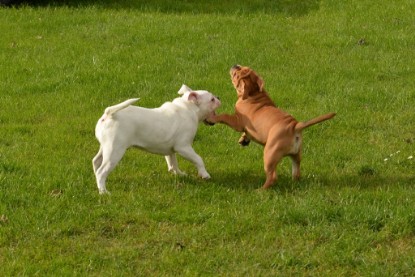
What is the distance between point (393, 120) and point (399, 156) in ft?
4.54

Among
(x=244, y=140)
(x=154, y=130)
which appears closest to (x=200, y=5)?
(x=244, y=140)

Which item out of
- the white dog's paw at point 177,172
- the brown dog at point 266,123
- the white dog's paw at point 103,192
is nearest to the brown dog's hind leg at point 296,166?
the brown dog at point 266,123

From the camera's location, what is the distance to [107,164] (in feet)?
26.2

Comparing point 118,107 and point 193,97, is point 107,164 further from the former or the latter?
point 193,97

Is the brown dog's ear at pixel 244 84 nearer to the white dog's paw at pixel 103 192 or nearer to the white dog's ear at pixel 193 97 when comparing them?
the white dog's ear at pixel 193 97

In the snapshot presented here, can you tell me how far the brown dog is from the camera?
26.3 feet

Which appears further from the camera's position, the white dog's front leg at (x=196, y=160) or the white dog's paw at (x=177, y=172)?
the white dog's paw at (x=177, y=172)

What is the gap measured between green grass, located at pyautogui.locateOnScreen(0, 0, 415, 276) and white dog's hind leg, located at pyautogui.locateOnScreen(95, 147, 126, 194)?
15 cm

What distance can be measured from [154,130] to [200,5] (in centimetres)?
886

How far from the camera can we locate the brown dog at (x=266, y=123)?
26.3 ft

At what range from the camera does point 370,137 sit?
991 centimetres

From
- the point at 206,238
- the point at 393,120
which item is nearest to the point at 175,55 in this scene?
the point at 393,120

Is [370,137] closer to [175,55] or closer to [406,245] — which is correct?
[406,245]

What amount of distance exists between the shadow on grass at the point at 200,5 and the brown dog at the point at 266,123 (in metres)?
7.58
